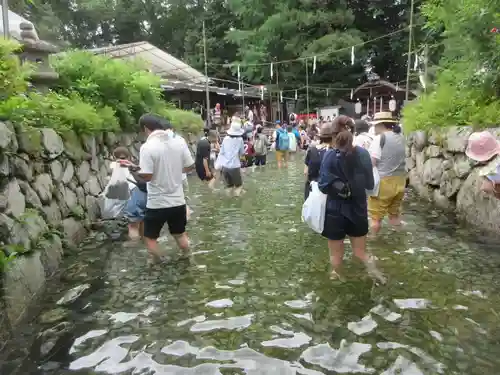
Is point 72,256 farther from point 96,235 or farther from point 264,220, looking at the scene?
point 264,220

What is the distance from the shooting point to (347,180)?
4.44 meters

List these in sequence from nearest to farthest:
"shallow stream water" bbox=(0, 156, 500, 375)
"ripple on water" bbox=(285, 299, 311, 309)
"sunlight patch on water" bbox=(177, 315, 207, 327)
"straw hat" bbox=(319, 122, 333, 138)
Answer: "shallow stream water" bbox=(0, 156, 500, 375) → "sunlight patch on water" bbox=(177, 315, 207, 327) → "ripple on water" bbox=(285, 299, 311, 309) → "straw hat" bbox=(319, 122, 333, 138)

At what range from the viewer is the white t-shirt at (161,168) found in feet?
16.4

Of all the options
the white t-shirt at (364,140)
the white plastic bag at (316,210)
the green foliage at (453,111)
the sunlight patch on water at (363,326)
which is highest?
the green foliage at (453,111)

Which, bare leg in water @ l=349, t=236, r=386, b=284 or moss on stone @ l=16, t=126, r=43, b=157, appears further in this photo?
moss on stone @ l=16, t=126, r=43, b=157

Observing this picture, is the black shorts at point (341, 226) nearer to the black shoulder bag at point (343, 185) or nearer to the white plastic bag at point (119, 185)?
the black shoulder bag at point (343, 185)

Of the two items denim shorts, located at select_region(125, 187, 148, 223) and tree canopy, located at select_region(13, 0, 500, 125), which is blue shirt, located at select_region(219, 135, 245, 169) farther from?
tree canopy, located at select_region(13, 0, 500, 125)

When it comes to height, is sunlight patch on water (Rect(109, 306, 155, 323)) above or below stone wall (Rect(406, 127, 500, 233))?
below

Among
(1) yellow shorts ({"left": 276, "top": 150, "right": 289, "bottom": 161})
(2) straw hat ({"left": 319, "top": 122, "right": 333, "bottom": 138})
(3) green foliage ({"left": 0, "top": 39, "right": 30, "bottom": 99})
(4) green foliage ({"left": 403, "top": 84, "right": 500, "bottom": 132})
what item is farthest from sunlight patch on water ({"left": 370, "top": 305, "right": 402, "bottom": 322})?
(1) yellow shorts ({"left": 276, "top": 150, "right": 289, "bottom": 161})

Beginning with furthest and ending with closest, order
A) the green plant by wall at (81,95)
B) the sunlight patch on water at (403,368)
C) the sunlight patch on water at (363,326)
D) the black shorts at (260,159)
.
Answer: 1. the black shorts at (260,159)
2. the green plant by wall at (81,95)
3. the sunlight patch on water at (363,326)
4. the sunlight patch on water at (403,368)

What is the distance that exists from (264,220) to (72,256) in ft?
10.9

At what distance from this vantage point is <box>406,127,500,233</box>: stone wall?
666cm

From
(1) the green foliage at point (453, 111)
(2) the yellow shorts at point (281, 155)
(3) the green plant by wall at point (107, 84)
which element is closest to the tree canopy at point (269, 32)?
(2) the yellow shorts at point (281, 155)

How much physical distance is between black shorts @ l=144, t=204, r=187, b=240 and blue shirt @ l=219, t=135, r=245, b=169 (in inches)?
191
